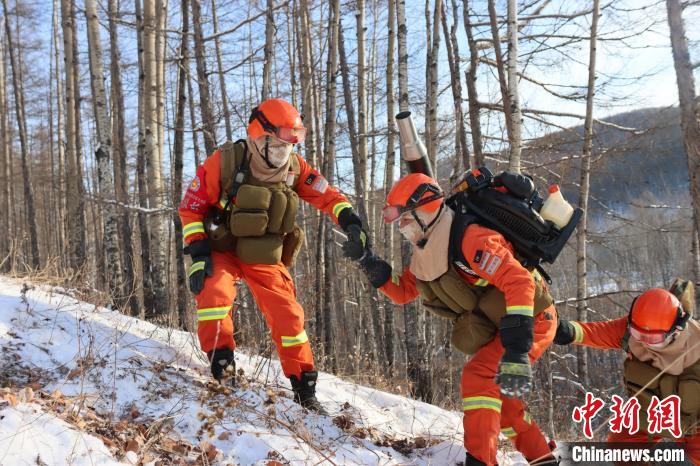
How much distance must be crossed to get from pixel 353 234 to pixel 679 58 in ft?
14.2

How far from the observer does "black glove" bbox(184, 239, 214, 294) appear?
11.7ft

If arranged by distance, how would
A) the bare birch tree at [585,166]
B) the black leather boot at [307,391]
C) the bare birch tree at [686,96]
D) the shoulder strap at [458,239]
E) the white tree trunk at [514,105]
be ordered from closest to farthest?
1. the shoulder strap at [458,239]
2. the black leather boot at [307,391]
3. the bare birch tree at [686,96]
4. the white tree trunk at [514,105]
5. the bare birch tree at [585,166]

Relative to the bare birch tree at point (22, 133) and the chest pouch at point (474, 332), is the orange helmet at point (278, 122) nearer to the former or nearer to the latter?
the chest pouch at point (474, 332)

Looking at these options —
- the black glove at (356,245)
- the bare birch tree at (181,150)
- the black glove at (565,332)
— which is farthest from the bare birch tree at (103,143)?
the black glove at (565,332)

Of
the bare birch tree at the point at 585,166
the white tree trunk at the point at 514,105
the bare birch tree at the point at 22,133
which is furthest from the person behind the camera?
the bare birch tree at the point at 22,133

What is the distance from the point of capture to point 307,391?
12.1 ft

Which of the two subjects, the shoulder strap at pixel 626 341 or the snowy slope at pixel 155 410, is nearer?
the snowy slope at pixel 155 410

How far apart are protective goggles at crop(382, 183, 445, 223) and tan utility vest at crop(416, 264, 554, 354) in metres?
0.45

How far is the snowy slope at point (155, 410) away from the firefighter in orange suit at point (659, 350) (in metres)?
1.28

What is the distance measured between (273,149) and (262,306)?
116 cm

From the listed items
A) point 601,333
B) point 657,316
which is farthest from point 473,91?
point 657,316

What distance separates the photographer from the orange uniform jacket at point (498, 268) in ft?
9.64

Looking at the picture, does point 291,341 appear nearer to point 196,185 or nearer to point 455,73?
point 196,185

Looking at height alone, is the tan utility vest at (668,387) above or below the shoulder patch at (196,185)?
below
